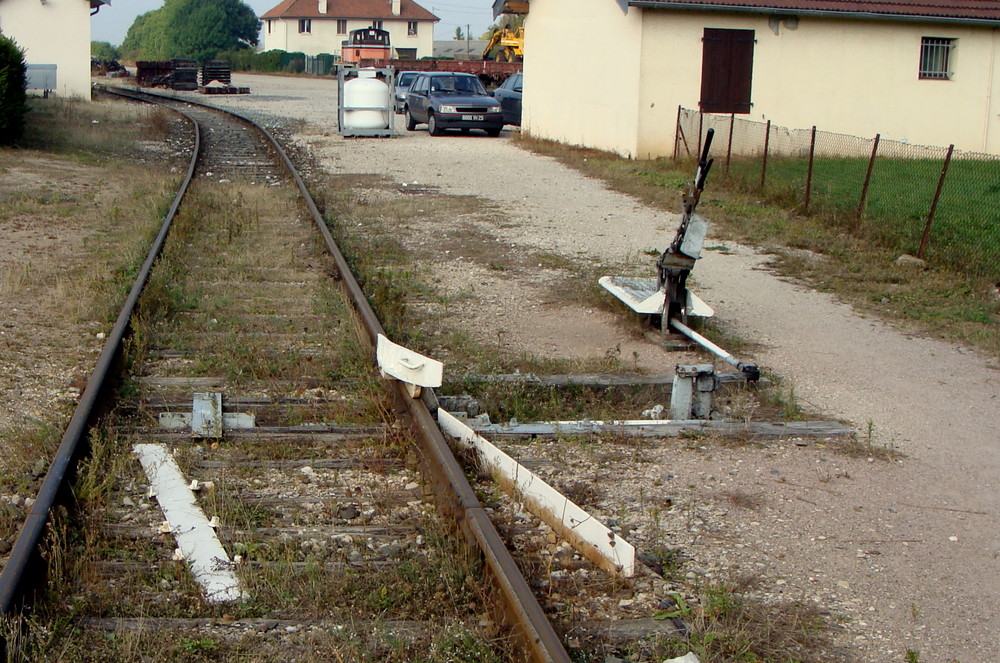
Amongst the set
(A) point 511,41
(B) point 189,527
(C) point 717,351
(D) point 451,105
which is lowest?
(B) point 189,527

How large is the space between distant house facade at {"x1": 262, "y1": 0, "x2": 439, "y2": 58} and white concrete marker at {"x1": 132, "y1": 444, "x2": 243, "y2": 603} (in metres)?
89.0

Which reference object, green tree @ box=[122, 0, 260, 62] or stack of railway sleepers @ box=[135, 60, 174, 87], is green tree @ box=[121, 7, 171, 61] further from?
stack of railway sleepers @ box=[135, 60, 174, 87]

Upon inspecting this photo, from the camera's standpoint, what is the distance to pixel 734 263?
39.2 feet

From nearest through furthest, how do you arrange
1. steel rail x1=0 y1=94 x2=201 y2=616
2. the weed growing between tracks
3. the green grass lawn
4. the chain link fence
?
steel rail x1=0 y1=94 x2=201 y2=616, the weed growing between tracks, the green grass lawn, the chain link fence

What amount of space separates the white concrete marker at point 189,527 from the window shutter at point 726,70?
59.4ft

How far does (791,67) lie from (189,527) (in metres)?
20.0

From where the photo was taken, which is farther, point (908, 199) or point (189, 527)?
point (908, 199)

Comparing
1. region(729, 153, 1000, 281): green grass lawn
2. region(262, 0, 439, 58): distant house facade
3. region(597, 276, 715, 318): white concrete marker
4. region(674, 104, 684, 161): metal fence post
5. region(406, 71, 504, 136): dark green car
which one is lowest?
region(597, 276, 715, 318): white concrete marker

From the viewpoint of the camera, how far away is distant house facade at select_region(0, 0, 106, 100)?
110 feet

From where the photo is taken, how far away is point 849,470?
5793 millimetres

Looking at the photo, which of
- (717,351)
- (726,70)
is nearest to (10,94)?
(726,70)

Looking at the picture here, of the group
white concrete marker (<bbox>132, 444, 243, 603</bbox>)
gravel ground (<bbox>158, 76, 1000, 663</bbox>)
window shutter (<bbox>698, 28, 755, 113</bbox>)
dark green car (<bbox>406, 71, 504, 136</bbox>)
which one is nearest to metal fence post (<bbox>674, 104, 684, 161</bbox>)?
window shutter (<bbox>698, 28, 755, 113</bbox>)

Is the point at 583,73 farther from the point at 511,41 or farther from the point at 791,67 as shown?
the point at 511,41

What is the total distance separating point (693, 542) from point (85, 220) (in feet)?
32.7
